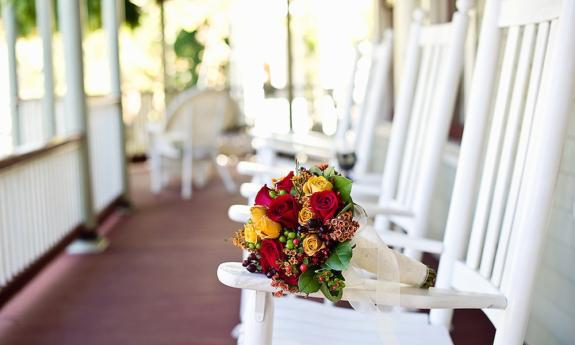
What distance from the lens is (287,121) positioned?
859cm

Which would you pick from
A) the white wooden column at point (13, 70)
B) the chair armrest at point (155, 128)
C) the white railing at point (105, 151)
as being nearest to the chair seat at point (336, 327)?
the white railing at point (105, 151)

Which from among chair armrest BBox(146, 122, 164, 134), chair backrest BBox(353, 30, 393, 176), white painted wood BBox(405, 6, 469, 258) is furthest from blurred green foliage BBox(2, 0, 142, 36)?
white painted wood BBox(405, 6, 469, 258)

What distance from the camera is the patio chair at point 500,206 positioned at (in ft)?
4.44

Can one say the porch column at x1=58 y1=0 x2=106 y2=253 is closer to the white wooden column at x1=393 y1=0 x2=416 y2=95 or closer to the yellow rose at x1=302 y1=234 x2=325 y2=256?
the white wooden column at x1=393 y1=0 x2=416 y2=95

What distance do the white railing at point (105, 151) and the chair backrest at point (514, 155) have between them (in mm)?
3255

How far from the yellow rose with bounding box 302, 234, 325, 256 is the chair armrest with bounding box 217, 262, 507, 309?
4.2 inches

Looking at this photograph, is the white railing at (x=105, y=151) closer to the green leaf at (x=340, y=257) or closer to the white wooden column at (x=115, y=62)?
the white wooden column at (x=115, y=62)

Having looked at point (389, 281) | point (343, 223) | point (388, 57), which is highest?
point (388, 57)

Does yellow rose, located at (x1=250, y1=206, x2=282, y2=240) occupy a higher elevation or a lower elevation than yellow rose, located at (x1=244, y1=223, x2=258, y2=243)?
higher

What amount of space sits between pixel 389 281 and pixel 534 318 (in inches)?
44.7

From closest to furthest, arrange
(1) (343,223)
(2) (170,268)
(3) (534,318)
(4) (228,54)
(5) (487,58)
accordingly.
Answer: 1. (1) (343,223)
2. (5) (487,58)
3. (3) (534,318)
4. (2) (170,268)
5. (4) (228,54)

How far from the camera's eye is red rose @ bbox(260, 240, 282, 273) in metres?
1.30

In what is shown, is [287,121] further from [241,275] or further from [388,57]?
[241,275]

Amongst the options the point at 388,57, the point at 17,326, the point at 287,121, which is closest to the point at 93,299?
the point at 17,326
